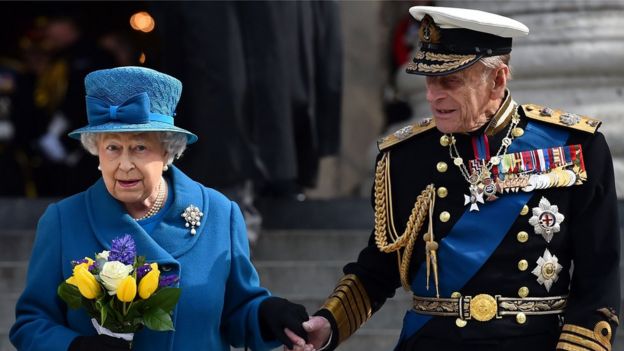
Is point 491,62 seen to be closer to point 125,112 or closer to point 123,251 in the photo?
point 125,112

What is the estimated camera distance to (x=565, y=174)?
203 inches

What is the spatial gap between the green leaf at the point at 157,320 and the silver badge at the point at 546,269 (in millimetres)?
1119

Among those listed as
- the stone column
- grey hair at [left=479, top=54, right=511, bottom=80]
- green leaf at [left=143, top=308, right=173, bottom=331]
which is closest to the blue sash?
grey hair at [left=479, top=54, right=511, bottom=80]

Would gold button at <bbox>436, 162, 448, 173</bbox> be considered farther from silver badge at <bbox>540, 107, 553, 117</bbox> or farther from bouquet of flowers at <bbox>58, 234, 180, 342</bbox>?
bouquet of flowers at <bbox>58, 234, 180, 342</bbox>

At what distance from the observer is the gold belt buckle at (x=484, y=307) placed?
5.11 metres

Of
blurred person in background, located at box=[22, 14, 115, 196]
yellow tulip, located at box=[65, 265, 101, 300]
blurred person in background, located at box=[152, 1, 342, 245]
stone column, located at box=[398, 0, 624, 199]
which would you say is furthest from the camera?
blurred person in background, located at box=[22, 14, 115, 196]

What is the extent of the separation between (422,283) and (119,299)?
0.98 m

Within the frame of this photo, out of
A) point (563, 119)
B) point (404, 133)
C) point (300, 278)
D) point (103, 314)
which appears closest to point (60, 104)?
point (300, 278)

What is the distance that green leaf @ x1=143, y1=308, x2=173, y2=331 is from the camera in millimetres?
4891

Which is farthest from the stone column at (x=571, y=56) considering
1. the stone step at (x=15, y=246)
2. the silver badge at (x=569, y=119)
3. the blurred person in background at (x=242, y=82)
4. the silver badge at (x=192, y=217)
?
the silver badge at (x=192, y=217)

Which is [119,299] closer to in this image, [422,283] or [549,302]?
[422,283]

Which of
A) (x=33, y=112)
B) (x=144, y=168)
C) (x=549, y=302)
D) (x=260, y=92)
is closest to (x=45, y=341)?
(x=144, y=168)

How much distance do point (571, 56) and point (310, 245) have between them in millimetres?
2124

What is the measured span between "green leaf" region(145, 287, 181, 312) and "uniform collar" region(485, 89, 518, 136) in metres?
1.11
